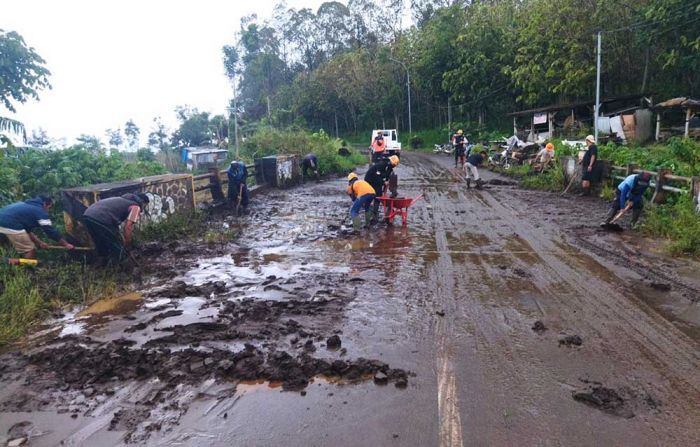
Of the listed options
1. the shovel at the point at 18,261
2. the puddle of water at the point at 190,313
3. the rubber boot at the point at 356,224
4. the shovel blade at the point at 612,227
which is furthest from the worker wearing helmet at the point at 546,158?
the shovel at the point at 18,261

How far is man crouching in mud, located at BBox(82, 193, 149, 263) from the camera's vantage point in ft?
24.5

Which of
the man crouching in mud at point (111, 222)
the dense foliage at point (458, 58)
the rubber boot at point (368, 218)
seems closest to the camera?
the man crouching in mud at point (111, 222)

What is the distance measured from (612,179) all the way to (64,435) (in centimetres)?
1411

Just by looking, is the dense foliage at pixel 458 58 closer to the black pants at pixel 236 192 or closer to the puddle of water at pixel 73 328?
the black pants at pixel 236 192

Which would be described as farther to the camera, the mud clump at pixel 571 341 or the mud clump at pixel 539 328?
the mud clump at pixel 539 328

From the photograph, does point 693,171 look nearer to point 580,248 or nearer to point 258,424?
point 580,248

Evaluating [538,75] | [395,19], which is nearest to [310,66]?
[395,19]

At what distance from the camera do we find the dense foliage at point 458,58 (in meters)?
27.5

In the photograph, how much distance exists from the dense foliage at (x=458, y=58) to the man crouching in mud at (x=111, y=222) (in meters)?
24.5

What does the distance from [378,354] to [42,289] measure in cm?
462

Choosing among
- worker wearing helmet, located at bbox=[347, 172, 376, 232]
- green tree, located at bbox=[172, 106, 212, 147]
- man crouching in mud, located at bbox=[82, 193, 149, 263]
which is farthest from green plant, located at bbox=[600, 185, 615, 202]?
green tree, located at bbox=[172, 106, 212, 147]

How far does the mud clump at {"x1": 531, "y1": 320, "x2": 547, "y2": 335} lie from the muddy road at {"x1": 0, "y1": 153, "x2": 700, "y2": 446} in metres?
0.04

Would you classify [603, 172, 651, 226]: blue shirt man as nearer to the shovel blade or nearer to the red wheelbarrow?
the shovel blade

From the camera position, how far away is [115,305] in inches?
249
